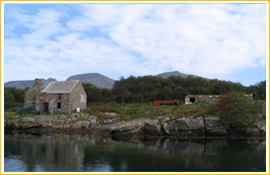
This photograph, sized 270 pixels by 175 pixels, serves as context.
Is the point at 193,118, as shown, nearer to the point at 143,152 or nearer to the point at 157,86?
the point at 143,152

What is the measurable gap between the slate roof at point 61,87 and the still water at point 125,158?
16757 millimetres

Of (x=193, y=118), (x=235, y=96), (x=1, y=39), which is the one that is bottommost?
(x=193, y=118)

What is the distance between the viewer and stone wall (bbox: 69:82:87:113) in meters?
37.1

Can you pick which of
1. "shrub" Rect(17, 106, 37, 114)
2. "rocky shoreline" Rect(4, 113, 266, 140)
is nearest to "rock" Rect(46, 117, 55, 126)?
"rocky shoreline" Rect(4, 113, 266, 140)

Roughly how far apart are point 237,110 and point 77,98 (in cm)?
2964

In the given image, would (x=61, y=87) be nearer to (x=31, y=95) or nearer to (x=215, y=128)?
(x=31, y=95)

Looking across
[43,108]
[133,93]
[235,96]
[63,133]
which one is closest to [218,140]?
[235,96]

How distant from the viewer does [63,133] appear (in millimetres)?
29375

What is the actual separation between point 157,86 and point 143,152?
3292 cm

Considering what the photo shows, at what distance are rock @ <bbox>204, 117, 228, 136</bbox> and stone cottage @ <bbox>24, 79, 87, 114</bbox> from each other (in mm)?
25378

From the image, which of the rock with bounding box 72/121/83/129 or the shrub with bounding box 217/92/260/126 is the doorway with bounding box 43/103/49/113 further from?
the shrub with bounding box 217/92/260/126

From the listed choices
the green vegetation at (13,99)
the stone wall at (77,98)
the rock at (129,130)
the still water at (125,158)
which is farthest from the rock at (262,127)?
the green vegetation at (13,99)

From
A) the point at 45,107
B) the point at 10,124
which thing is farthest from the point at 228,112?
the point at 10,124

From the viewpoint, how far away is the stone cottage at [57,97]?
36409 mm
